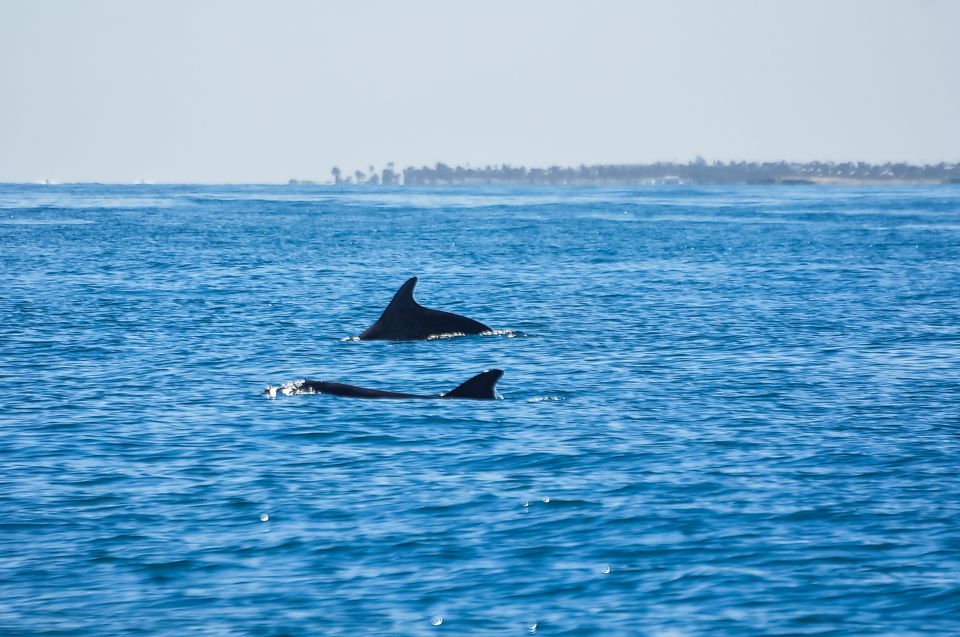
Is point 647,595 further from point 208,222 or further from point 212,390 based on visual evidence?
point 208,222

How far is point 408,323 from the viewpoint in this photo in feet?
94.4

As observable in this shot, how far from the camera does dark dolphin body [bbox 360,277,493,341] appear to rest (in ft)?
94.3

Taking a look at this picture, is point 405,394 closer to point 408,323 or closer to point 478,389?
point 478,389

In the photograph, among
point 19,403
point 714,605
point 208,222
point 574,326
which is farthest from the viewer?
point 208,222

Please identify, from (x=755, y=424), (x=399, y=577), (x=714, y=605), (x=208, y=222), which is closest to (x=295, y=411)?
(x=755, y=424)

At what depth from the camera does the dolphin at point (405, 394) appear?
68.1 ft

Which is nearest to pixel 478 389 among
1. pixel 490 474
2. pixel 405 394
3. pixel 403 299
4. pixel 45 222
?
pixel 405 394

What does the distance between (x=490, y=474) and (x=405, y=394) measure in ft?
17.2

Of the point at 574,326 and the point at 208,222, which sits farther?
the point at 208,222

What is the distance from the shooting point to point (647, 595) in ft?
38.4

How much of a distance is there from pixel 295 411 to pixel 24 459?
4288 mm

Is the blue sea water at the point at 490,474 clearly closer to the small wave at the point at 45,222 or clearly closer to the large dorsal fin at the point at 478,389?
the large dorsal fin at the point at 478,389

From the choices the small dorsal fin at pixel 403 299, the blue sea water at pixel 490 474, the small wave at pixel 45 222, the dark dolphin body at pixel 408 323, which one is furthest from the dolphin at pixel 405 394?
the small wave at pixel 45 222

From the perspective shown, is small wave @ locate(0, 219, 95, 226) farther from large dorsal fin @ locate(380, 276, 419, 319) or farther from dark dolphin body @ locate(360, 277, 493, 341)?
large dorsal fin @ locate(380, 276, 419, 319)
